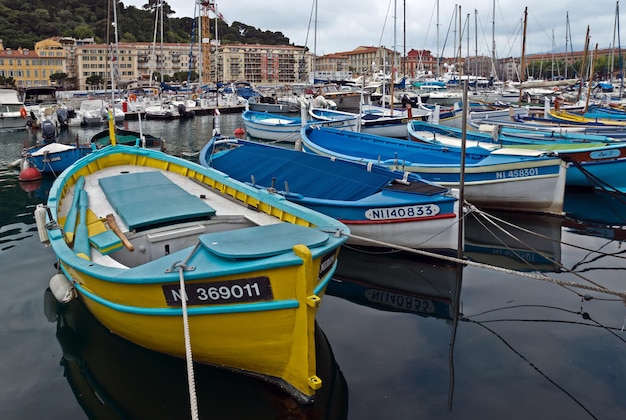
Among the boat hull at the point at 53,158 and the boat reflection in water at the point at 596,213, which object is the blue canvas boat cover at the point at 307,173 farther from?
the boat hull at the point at 53,158

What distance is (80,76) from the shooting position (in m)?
112

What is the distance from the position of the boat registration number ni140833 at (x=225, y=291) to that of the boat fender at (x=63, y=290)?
2.40 m

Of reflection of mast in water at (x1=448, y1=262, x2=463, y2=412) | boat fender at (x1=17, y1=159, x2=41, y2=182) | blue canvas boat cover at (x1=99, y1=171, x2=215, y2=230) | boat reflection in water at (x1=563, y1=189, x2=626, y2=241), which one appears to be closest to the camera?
reflection of mast in water at (x1=448, y1=262, x2=463, y2=412)

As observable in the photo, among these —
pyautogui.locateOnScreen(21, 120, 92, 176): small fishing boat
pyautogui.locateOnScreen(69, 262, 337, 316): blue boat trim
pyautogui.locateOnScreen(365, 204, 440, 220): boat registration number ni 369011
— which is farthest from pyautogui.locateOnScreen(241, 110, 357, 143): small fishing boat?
pyautogui.locateOnScreen(69, 262, 337, 316): blue boat trim

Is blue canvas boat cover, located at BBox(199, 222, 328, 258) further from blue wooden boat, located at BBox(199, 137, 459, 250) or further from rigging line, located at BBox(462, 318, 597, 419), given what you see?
rigging line, located at BBox(462, 318, 597, 419)

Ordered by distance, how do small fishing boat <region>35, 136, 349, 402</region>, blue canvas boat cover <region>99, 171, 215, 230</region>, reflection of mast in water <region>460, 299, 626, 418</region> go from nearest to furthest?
1. small fishing boat <region>35, 136, 349, 402</region>
2. reflection of mast in water <region>460, 299, 626, 418</region>
3. blue canvas boat cover <region>99, 171, 215, 230</region>

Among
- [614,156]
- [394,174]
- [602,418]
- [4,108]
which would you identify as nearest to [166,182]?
[394,174]

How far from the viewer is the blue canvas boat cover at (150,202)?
831cm

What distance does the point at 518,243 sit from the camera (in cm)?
1288

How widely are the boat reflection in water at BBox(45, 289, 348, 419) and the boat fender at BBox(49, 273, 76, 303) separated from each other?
2.92 feet

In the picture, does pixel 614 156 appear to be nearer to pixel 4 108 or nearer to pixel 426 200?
pixel 426 200

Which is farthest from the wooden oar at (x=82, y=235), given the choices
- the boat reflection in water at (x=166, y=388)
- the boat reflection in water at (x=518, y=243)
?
the boat reflection in water at (x=518, y=243)

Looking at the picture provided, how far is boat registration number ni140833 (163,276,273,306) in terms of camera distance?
5672mm

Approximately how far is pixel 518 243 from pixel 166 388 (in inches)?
386
